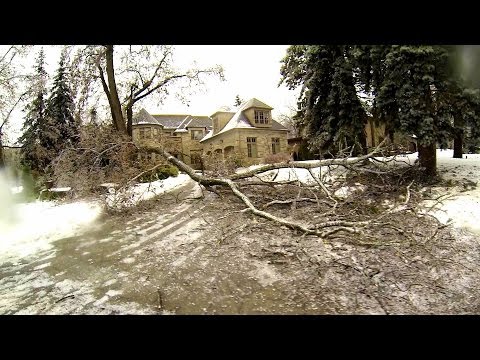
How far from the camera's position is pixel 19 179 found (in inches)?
138

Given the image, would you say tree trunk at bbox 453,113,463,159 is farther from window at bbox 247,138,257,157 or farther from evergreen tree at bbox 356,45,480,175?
window at bbox 247,138,257,157

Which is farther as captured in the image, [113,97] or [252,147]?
[113,97]

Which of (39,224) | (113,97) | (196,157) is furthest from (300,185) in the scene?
(113,97)

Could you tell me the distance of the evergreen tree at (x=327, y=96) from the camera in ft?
12.5

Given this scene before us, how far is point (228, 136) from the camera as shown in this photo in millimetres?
4320

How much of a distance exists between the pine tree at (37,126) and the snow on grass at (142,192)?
91 cm

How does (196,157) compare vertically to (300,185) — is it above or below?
above

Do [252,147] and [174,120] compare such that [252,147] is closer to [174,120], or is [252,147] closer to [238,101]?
[238,101]

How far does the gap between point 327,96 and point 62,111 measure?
3518 mm

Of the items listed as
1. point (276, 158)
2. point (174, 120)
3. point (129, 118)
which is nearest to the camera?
point (276, 158)

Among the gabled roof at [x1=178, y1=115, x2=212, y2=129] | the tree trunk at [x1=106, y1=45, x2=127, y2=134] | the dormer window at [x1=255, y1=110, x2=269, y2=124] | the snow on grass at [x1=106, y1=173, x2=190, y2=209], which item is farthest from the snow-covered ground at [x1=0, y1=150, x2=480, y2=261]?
the tree trunk at [x1=106, y1=45, x2=127, y2=134]
